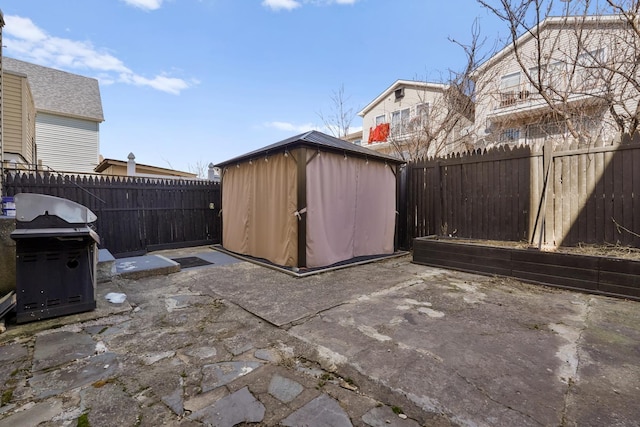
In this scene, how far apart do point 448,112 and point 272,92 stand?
7177 mm

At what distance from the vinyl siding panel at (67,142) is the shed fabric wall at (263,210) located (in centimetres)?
1120

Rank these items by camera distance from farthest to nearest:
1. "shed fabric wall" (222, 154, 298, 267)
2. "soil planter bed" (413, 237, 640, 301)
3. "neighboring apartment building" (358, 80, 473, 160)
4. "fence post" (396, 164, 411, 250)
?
"neighboring apartment building" (358, 80, 473, 160) < "fence post" (396, 164, 411, 250) < "shed fabric wall" (222, 154, 298, 267) < "soil planter bed" (413, 237, 640, 301)

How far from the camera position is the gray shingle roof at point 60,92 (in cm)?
1245

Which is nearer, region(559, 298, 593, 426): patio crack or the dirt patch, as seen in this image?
region(559, 298, 593, 426): patio crack

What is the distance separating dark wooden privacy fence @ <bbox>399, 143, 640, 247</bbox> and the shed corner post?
9.72ft

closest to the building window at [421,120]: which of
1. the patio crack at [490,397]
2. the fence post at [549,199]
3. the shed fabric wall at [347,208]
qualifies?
the shed fabric wall at [347,208]

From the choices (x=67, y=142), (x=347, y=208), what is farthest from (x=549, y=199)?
(x=67, y=142)

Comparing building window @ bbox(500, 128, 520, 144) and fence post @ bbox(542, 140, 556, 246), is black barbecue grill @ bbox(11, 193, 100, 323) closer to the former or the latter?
fence post @ bbox(542, 140, 556, 246)

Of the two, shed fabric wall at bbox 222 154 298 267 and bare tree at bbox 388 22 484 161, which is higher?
bare tree at bbox 388 22 484 161

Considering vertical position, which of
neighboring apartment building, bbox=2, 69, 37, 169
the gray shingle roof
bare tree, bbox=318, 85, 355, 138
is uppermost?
the gray shingle roof

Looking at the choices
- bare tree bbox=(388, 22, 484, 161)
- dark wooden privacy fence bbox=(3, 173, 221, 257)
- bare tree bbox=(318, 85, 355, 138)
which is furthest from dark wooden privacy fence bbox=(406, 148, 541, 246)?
bare tree bbox=(318, 85, 355, 138)

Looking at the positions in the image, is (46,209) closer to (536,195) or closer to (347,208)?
(347,208)

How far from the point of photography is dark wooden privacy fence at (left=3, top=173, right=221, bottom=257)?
5.20m

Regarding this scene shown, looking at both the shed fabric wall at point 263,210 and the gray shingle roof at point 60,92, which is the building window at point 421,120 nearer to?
the shed fabric wall at point 263,210
